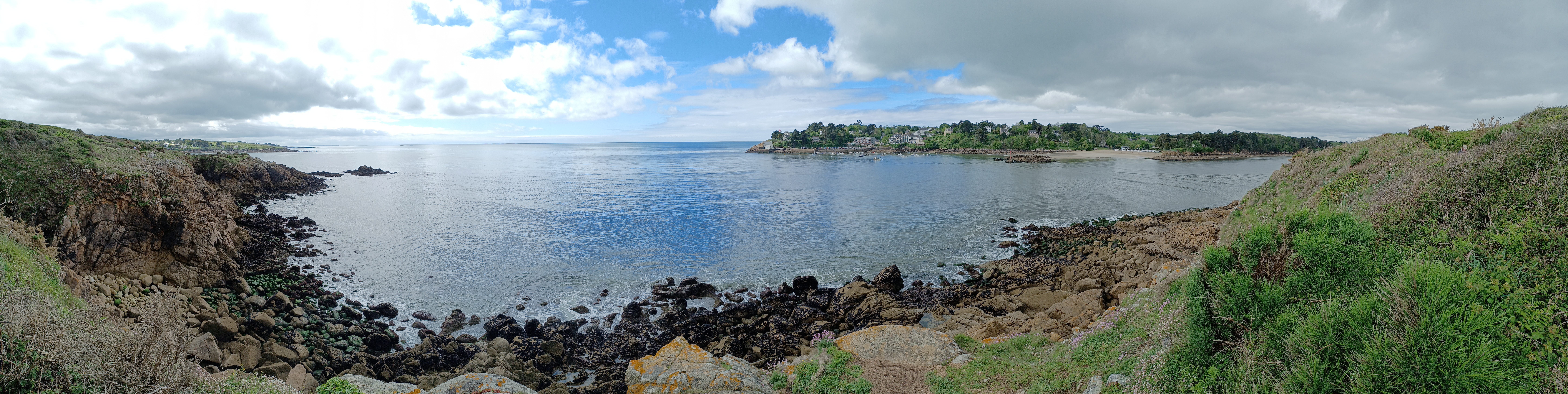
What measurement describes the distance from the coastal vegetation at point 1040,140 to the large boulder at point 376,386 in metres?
141

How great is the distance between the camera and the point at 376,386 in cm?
777

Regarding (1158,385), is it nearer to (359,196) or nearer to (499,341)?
(499,341)

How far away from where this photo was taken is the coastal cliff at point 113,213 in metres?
13.3

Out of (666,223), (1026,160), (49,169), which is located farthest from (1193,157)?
(49,169)

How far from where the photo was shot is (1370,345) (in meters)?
3.85

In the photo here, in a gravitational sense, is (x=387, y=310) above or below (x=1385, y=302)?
below

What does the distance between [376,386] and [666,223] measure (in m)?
24.2

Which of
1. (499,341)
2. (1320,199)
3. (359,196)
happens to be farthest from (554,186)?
(1320,199)

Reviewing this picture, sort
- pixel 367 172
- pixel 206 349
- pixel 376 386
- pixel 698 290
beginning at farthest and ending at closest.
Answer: pixel 367 172, pixel 698 290, pixel 206 349, pixel 376 386

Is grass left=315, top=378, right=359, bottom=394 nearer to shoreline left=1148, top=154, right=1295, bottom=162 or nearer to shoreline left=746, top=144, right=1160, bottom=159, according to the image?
shoreline left=746, top=144, right=1160, bottom=159

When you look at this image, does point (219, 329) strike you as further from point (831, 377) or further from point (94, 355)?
point (831, 377)

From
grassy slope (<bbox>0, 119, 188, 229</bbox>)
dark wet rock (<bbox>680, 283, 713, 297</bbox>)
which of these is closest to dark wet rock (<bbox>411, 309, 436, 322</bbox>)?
dark wet rock (<bbox>680, 283, 713, 297</bbox>)

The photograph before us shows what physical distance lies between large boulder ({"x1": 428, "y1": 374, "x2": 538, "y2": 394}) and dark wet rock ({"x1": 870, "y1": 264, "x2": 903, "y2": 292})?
12024 millimetres

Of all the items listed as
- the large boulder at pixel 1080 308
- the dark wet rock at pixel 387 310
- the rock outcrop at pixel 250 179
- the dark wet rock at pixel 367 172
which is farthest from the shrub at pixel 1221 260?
the dark wet rock at pixel 367 172
